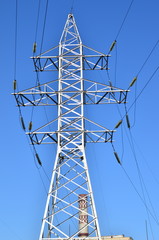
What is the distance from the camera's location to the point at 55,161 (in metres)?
23.1

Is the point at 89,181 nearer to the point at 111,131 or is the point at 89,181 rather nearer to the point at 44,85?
the point at 111,131

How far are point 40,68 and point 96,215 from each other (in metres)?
10.0

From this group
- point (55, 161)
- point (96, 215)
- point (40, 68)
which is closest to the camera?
point (96, 215)

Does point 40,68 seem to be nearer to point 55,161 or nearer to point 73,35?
point 73,35

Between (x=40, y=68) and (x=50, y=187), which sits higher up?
(x=40, y=68)

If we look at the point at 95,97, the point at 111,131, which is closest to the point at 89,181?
the point at 111,131

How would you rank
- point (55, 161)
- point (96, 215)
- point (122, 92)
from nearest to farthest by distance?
point (96, 215) → point (55, 161) → point (122, 92)

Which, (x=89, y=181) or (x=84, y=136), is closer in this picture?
(x=89, y=181)

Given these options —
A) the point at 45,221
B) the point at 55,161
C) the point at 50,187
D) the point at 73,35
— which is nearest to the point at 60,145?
the point at 55,161

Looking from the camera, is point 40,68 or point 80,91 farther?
point 40,68

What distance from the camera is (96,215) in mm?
21422

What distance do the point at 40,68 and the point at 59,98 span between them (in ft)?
9.71

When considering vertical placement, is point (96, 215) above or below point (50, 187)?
below

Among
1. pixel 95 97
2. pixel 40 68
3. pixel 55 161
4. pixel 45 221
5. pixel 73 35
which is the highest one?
pixel 73 35
